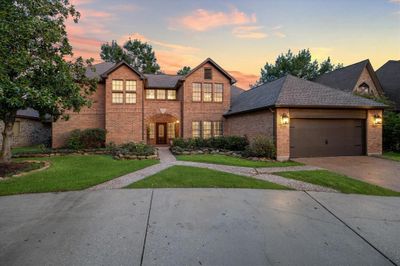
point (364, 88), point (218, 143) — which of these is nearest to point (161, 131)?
point (218, 143)

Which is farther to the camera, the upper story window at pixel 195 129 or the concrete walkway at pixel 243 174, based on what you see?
the upper story window at pixel 195 129

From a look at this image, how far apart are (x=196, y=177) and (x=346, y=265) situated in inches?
198

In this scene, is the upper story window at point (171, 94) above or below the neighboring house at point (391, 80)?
below

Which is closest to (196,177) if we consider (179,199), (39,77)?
(179,199)

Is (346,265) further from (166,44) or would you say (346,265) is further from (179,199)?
(166,44)

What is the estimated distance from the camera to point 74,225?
3758 millimetres

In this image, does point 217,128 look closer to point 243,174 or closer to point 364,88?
point 243,174

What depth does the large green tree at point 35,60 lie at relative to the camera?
7.50 m

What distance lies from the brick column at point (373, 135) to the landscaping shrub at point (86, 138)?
1801 cm

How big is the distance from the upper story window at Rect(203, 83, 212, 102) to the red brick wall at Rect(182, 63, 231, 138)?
26 centimetres

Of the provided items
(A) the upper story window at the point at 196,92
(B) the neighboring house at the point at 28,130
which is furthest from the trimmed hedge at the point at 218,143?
(B) the neighboring house at the point at 28,130

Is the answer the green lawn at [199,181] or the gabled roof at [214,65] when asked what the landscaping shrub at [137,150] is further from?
the gabled roof at [214,65]

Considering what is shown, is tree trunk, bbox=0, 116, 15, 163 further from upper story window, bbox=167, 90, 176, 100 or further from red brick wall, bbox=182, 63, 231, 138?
upper story window, bbox=167, 90, 176, 100

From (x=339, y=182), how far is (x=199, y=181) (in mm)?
4594
